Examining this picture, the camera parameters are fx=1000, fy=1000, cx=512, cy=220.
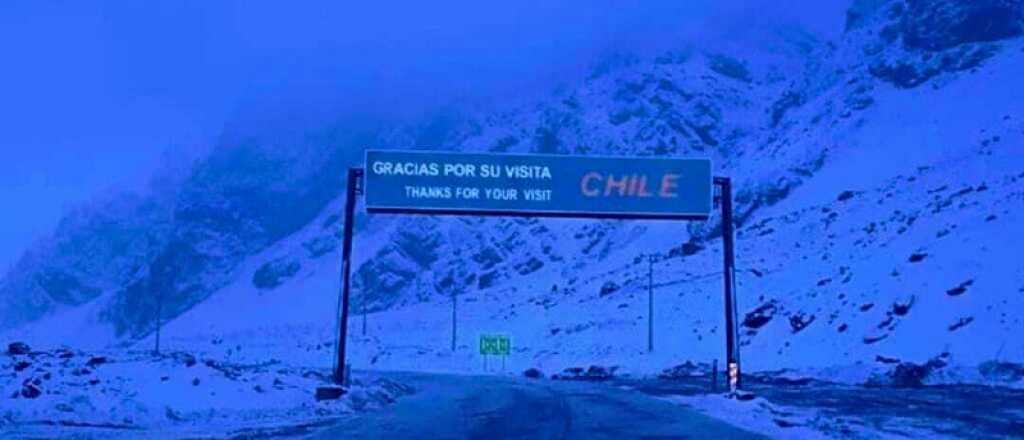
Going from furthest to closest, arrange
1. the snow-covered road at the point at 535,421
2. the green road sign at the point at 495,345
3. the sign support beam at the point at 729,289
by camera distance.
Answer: the green road sign at the point at 495,345, the sign support beam at the point at 729,289, the snow-covered road at the point at 535,421

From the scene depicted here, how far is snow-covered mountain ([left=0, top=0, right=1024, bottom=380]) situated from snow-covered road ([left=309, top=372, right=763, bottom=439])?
1622cm

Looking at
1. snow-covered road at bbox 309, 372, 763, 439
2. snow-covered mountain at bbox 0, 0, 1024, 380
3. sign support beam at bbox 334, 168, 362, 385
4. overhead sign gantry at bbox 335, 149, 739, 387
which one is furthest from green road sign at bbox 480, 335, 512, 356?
overhead sign gantry at bbox 335, 149, 739, 387

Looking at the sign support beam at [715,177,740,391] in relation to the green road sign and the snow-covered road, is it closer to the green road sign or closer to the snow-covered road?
the snow-covered road

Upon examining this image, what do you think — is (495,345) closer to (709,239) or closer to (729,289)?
(729,289)

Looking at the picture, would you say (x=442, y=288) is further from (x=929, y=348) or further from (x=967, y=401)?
(x=967, y=401)

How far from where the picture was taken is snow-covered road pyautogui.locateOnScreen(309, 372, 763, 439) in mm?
15784

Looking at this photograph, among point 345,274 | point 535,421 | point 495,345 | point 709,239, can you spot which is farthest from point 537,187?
point 709,239

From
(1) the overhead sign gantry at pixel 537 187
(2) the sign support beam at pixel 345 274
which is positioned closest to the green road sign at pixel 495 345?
(2) the sign support beam at pixel 345 274

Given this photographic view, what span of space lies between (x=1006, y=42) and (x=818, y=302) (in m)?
64.6

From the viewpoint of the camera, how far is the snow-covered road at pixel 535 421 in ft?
51.8

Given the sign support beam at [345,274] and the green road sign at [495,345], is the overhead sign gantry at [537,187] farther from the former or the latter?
the green road sign at [495,345]

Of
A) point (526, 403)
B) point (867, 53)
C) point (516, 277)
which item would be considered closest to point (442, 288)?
point (516, 277)

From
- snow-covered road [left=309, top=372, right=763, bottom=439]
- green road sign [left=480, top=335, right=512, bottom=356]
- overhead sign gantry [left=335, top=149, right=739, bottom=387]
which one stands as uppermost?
overhead sign gantry [left=335, top=149, right=739, bottom=387]

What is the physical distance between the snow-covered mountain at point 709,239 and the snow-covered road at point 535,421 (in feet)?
53.2
